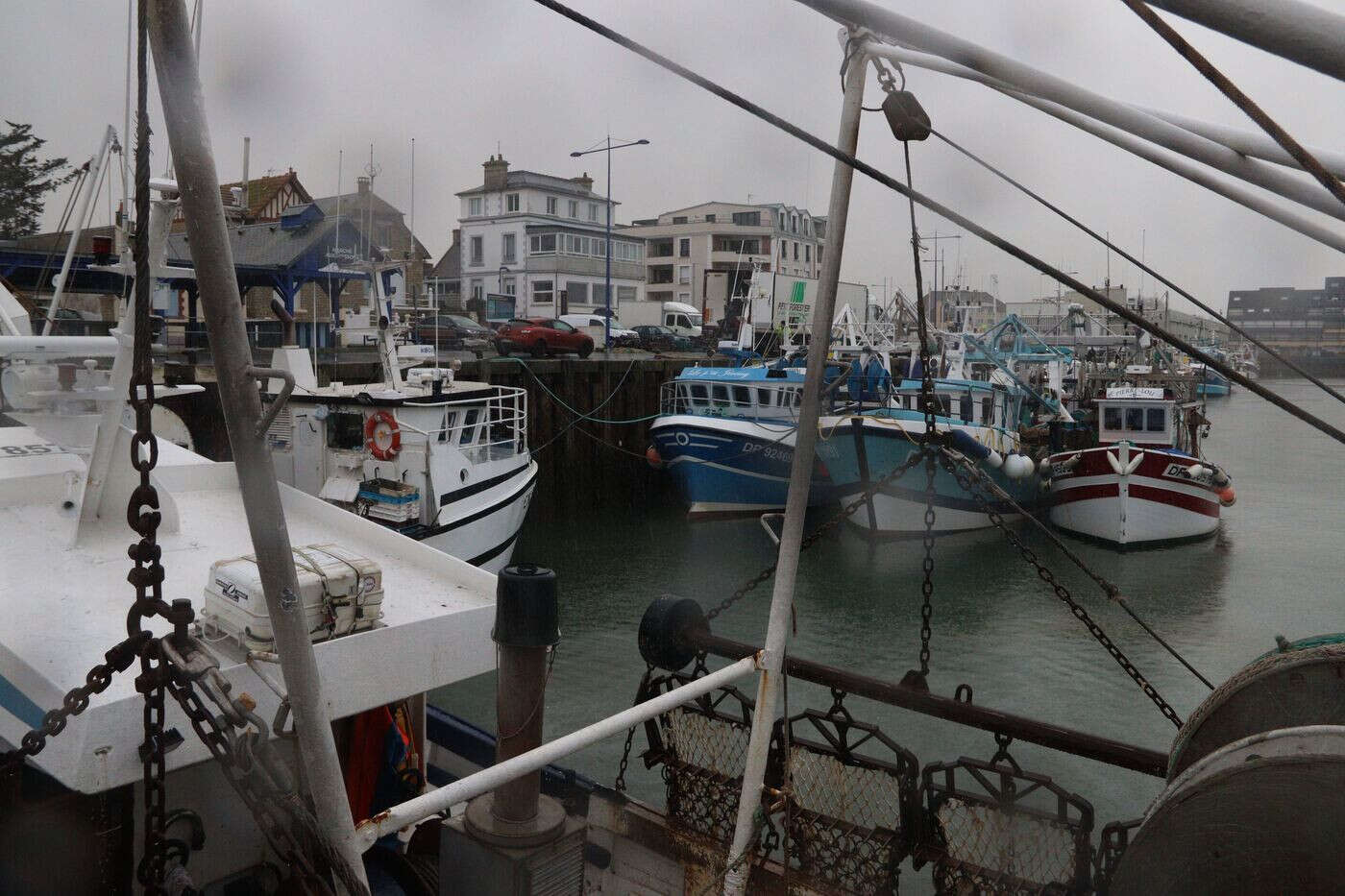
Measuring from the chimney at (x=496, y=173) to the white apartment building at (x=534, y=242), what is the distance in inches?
2.0

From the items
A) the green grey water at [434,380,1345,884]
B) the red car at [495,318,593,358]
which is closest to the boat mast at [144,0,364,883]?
the green grey water at [434,380,1345,884]

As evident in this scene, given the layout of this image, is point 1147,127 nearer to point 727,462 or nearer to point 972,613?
point 972,613

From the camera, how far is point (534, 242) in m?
50.4

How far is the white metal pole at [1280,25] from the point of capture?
1243 millimetres

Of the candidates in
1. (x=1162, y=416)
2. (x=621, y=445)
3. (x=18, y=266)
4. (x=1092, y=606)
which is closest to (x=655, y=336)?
(x=621, y=445)

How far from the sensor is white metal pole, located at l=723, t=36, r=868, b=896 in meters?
3.60

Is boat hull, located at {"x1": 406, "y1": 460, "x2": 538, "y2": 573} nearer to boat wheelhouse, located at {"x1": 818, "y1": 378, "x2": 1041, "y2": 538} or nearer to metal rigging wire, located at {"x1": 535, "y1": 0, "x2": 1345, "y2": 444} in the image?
boat wheelhouse, located at {"x1": 818, "y1": 378, "x2": 1041, "y2": 538}

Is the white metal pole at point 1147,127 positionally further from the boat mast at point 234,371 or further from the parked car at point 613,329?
the parked car at point 613,329

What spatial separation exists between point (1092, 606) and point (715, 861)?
12.9m

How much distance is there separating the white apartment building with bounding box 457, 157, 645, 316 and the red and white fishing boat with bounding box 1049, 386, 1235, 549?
31.6 meters

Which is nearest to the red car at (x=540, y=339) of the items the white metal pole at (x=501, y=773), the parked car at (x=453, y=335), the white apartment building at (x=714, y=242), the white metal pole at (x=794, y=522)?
the parked car at (x=453, y=335)

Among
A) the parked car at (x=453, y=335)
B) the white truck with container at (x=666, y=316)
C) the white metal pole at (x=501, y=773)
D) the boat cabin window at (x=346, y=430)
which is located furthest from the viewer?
the white truck with container at (x=666, y=316)

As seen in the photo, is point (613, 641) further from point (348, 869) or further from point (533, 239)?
point (533, 239)

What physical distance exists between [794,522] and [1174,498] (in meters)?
18.0
